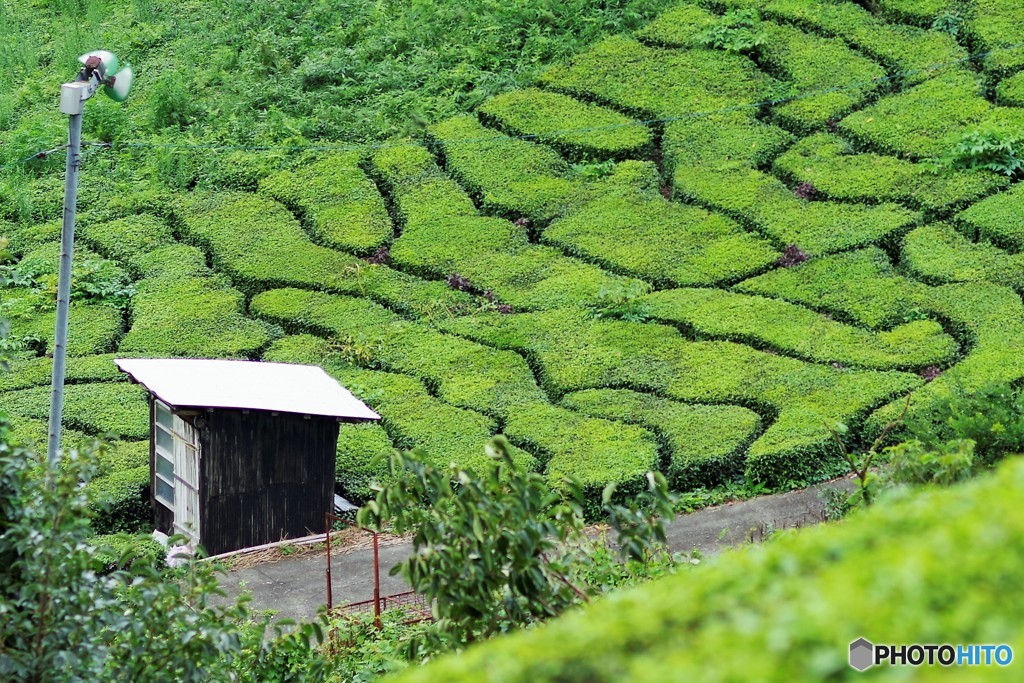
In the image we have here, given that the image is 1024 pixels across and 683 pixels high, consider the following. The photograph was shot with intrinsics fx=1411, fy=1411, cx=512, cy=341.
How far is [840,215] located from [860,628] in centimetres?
1337

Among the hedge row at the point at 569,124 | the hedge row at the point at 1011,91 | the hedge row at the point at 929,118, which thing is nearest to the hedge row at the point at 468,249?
the hedge row at the point at 569,124

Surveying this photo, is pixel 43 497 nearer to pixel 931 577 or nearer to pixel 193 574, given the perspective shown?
pixel 193 574

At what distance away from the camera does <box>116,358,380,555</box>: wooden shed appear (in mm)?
11570

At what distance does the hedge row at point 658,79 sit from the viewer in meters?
18.7

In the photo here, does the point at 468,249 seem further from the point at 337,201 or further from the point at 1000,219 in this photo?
the point at 1000,219

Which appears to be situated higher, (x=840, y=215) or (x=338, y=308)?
(x=840, y=215)

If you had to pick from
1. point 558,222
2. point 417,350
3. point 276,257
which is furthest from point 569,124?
point 417,350

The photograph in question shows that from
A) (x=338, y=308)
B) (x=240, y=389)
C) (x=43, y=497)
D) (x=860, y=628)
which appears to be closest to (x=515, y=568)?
(x=43, y=497)

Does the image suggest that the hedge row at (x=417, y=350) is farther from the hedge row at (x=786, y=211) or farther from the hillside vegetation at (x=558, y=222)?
the hedge row at (x=786, y=211)

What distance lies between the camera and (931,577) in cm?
343

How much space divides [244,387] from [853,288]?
6.68 metres

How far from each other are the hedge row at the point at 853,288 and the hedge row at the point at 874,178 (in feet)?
3.74

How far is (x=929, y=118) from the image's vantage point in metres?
17.5

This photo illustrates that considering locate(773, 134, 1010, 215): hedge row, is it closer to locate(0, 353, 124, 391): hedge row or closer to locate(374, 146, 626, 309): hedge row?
locate(374, 146, 626, 309): hedge row
